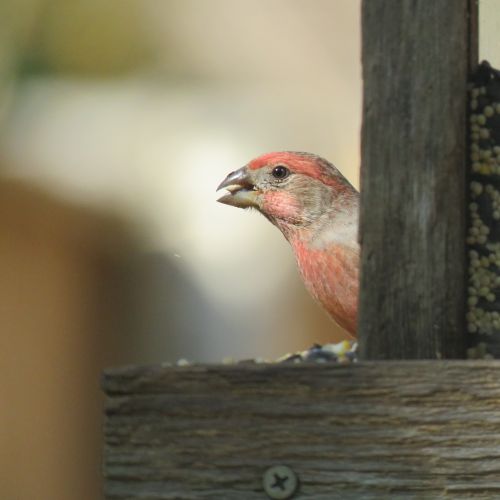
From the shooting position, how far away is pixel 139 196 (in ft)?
25.9

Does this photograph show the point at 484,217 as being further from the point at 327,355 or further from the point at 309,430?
the point at 309,430

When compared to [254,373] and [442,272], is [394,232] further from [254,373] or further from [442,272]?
[254,373]

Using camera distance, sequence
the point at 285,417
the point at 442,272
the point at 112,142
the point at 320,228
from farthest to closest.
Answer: the point at 112,142 → the point at 320,228 → the point at 442,272 → the point at 285,417

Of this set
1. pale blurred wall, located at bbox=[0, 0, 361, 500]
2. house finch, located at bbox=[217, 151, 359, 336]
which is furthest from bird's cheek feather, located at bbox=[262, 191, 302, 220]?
pale blurred wall, located at bbox=[0, 0, 361, 500]

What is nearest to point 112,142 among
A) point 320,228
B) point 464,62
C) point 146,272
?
point 146,272

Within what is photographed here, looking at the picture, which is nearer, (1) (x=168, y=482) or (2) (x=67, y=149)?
(1) (x=168, y=482)

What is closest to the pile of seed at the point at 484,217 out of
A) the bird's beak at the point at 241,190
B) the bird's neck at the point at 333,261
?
the bird's neck at the point at 333,261

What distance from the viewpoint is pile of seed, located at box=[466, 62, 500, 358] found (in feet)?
8.32

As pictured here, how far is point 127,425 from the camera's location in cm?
232

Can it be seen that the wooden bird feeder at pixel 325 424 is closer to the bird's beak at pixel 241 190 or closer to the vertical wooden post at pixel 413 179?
the vertical wooden post at pixel 413 179

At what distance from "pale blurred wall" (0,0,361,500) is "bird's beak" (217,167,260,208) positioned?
247 cm

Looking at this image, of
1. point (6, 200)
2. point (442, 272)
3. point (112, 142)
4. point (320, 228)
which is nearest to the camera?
point (442, 272)

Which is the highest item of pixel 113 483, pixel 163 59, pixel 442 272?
pixel 163 59

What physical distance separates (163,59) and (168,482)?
18.0 feet
